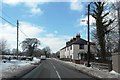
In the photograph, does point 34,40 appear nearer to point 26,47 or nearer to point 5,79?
point 26,47

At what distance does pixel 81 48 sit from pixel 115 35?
42782 millimetres

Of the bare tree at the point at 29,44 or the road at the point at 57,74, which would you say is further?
the bare tree at the point at 29,44

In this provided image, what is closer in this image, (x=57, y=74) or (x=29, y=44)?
(x=57, y=74)

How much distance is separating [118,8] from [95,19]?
36.3 feet

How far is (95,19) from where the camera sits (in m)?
54.8

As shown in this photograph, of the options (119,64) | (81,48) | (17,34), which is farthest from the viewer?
(81,48)

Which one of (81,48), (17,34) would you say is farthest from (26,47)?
(17,34)

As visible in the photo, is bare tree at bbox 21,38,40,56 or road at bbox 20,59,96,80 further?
bare tree at bbox 21,38,40,56

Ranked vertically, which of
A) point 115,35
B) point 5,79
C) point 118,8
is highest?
point 118,8

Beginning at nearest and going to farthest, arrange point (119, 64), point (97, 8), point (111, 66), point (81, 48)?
point (119, 64) < point (111, 66) < point (97, 8) < point (81, 48)

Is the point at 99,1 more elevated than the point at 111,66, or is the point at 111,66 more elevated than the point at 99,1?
the point at 99,1

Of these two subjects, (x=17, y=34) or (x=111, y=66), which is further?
(x=17, y=34)

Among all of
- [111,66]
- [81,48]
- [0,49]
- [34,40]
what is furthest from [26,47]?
[111,66]

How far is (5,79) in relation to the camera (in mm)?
18953
